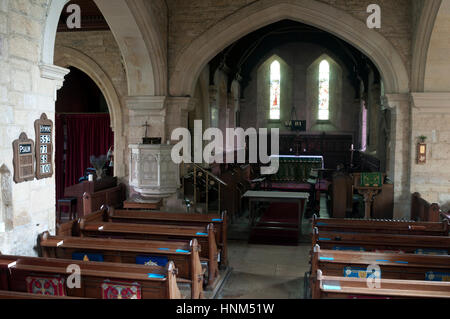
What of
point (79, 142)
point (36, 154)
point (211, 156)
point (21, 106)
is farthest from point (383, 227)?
point (79, 142)

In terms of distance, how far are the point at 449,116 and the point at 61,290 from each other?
266 inches

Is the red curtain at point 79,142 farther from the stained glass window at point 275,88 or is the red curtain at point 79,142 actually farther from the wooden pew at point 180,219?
the stained glass window at point 275,88

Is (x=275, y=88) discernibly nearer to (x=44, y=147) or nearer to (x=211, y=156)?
(x=211, y=156)

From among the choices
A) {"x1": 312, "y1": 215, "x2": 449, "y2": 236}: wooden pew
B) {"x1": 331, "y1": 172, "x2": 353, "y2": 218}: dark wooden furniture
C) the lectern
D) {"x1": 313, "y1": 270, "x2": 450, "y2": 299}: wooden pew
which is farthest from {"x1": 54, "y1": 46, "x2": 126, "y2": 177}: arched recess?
{"x1": 313, "y1": 270, "x2": 450, "y2": 299}: wooden pew

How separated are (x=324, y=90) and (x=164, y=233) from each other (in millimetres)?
13185

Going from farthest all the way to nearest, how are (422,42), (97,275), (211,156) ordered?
(211,156)
(422,42)
(97,275)

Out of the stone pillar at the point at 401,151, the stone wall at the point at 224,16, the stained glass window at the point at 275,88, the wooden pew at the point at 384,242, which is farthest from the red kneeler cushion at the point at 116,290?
the stained glass window at the point at 275,88

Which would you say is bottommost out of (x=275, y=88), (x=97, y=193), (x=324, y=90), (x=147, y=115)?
(x=97, y=193)

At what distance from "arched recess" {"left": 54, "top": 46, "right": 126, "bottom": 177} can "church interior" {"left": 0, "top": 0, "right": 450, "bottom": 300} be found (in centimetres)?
3

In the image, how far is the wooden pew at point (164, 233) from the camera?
4.57m

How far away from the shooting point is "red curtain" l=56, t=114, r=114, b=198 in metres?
10.6

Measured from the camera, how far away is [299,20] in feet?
25.9

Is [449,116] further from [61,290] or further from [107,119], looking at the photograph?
[107,119]
